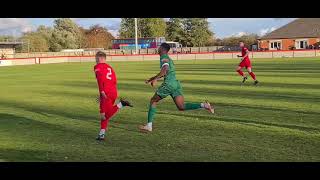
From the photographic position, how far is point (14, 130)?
966 cm

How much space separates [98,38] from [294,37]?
176 feet

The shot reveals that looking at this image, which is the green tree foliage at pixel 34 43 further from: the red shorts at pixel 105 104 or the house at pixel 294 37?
the red shorts at pixel 105 104

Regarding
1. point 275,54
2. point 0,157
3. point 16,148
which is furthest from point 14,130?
point 275,54

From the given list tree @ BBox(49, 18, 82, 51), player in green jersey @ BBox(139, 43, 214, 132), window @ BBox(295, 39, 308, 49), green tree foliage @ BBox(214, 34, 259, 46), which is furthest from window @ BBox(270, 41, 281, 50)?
player in green jersey @ BBox(139, 43, 214, 132)

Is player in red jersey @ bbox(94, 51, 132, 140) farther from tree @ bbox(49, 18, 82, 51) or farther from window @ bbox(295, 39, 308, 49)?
tree @ bbox(49, 18, 82, 51)

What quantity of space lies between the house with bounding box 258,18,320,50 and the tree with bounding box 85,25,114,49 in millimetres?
40748

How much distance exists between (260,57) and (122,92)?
132 ft

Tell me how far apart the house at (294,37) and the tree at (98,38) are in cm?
4075

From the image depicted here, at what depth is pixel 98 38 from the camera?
117m

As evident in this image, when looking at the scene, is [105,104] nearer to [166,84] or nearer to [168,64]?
[166,84]

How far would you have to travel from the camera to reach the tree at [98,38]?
11303 centimetres

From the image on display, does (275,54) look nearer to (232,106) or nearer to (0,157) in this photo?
(232,106)
